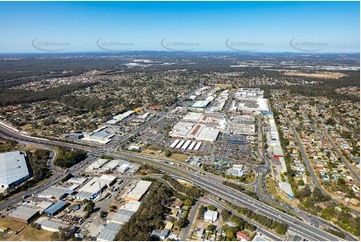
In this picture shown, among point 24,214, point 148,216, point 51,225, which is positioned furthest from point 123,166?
point 24,214

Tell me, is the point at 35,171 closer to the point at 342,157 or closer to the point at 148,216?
the point at 148,216

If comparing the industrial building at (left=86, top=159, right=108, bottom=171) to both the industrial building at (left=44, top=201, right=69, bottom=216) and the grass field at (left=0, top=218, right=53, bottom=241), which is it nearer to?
the industrial building at (left=44, top=201, right=69, bottom=216)

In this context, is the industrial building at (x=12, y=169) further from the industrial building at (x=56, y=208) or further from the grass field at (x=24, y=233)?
the industrial building at (x=56, y=208)

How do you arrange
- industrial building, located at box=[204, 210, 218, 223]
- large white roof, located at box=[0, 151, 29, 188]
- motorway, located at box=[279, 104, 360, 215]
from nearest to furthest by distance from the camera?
industrial building, located at box=[204, 210, 218, 223] < motorway, located at box=[279, 104, 360, 215] < large white roof, located at box=[0, 151, 29, 188]

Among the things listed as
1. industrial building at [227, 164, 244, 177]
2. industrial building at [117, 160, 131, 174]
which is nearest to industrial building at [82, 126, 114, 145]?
industrial building at [117, 160, 131, 174]

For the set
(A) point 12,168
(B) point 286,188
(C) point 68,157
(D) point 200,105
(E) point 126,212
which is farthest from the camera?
(D) point 200,105

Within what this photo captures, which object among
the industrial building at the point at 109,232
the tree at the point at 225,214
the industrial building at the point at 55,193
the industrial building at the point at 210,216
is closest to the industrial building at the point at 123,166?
the industrial building at the point at 55,193
